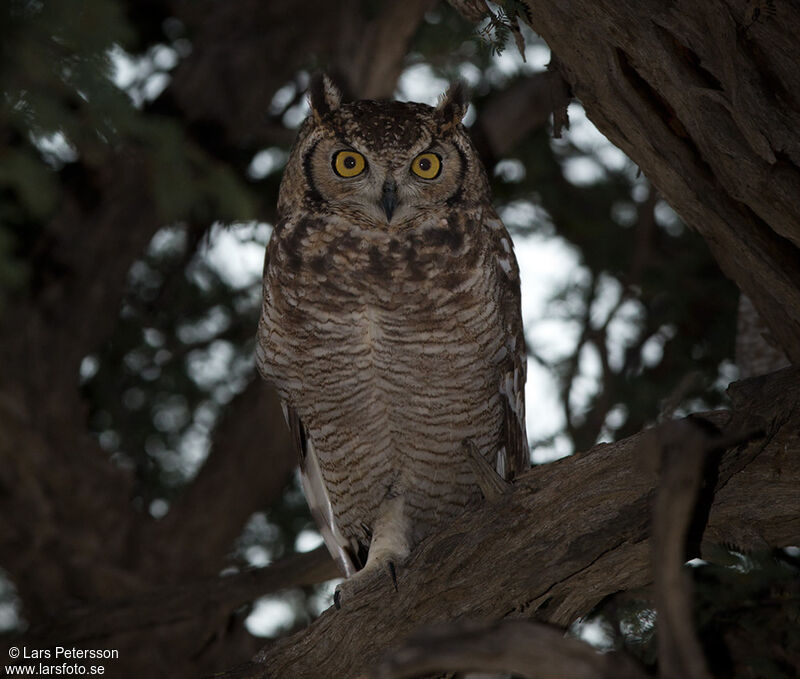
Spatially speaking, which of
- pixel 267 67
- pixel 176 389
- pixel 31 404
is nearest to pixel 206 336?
pixel 176 389

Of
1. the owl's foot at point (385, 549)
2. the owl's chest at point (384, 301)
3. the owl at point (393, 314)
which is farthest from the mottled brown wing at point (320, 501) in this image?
the owl's chest at point (384, 301)

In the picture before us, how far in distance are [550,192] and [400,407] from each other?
202 centimetres

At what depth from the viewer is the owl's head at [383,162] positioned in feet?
7.98

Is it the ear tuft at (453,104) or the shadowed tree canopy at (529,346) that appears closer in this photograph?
the shadowed tree canopy at (529,346)

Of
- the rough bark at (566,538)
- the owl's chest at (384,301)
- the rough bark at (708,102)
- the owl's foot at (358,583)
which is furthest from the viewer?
the owl's chest at (384,301)

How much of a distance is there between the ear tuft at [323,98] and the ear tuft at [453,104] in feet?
1.01

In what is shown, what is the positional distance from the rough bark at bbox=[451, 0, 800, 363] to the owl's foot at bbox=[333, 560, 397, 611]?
108cm

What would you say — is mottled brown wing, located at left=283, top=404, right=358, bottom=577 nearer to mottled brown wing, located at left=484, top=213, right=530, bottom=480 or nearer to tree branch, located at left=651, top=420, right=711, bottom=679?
mottled brown wing, located at left=484, top=213, right=530, bottom=480

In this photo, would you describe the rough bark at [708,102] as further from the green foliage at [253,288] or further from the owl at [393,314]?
the green foliage at [253,288]

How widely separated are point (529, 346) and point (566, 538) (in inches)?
82.5

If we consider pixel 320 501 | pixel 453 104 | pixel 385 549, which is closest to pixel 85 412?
pixel 320 501

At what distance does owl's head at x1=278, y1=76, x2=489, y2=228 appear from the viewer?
2434mm

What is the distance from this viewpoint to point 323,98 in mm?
2578

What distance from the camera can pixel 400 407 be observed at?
8.01 feet
